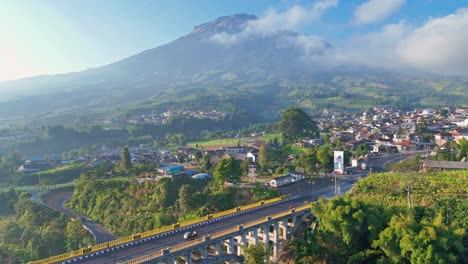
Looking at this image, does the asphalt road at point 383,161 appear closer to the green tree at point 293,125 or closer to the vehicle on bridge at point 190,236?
the green tree at point 293,125

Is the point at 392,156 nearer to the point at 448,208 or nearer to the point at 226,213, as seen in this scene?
the point at 448,208

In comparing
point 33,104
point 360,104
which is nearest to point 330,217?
point 360,104

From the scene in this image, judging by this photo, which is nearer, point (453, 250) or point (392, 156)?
point (453, 250)

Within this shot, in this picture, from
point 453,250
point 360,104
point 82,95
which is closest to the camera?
point 453,250

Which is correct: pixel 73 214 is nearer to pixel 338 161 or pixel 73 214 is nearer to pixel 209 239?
pixel 209 239

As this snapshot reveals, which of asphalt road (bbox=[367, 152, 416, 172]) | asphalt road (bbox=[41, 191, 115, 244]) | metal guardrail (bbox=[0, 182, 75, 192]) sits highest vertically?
asphalt road (bbox=[367, 152, 416, 172])

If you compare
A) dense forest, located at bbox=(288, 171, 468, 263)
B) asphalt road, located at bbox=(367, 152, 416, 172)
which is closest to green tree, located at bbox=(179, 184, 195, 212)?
dense forest, located at bbox=(288, 171, 468, 263)

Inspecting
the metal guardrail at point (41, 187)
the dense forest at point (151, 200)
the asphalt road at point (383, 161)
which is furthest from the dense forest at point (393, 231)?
the metal guardrail at point (41, 187)

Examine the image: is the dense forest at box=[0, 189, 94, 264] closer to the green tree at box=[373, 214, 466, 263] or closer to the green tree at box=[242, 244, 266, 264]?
the green tree at box=[242, 244, 266, 264]
